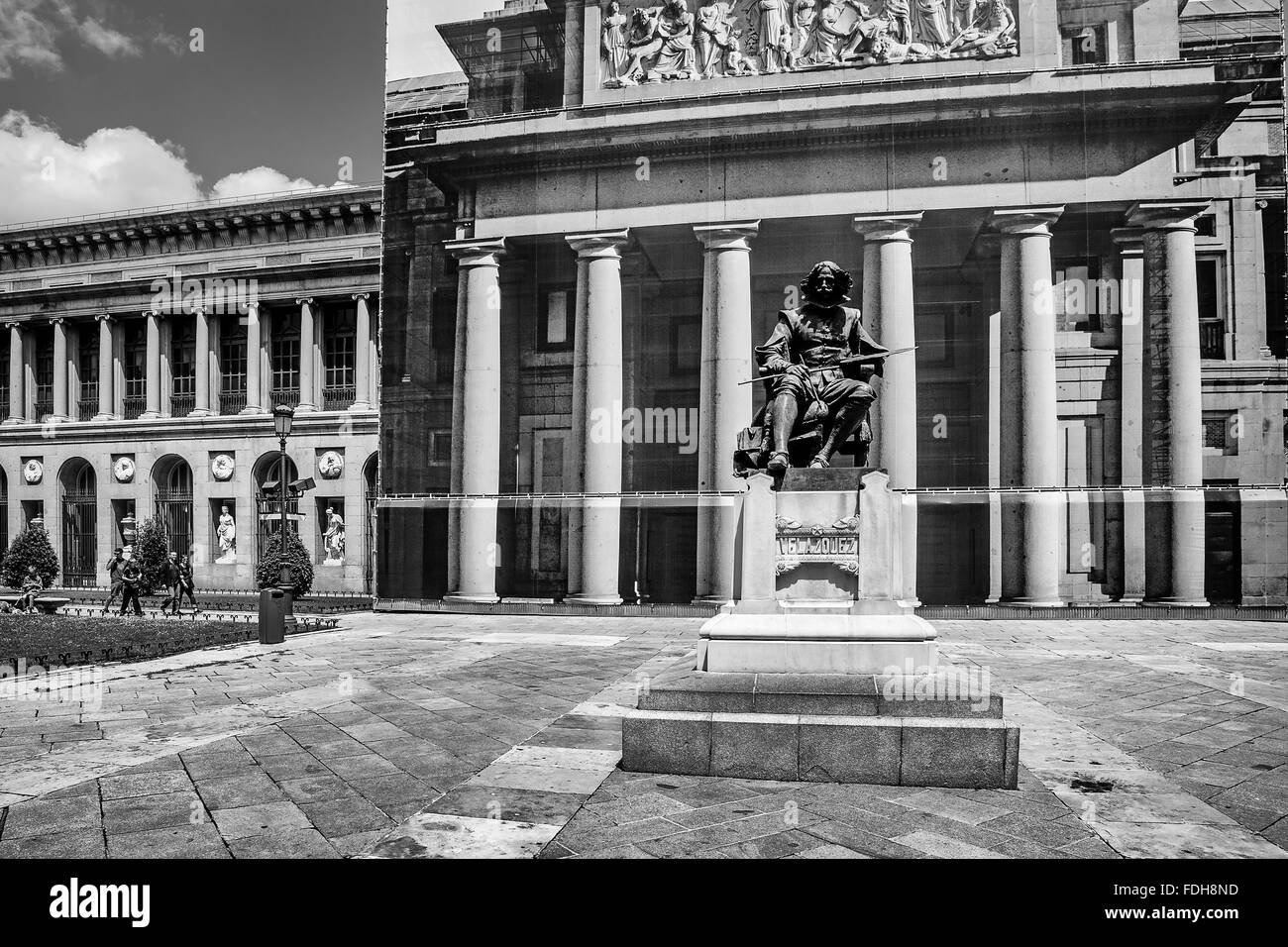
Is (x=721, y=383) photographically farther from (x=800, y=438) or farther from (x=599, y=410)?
(x=800, y=438)

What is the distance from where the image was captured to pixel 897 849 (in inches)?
172

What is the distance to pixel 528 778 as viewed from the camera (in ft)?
19.0

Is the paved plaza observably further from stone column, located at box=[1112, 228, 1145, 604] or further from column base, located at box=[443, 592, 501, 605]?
column base, located at box=[443, 592, 501, 605]

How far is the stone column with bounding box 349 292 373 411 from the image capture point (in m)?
32.4

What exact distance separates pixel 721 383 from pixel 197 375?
76.1 feet

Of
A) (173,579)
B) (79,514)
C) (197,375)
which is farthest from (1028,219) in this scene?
(79,514)

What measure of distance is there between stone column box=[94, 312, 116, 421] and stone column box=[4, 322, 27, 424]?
11.4 ft

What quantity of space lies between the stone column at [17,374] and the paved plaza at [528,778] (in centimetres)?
3145

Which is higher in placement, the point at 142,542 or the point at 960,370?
the point at 960,370
